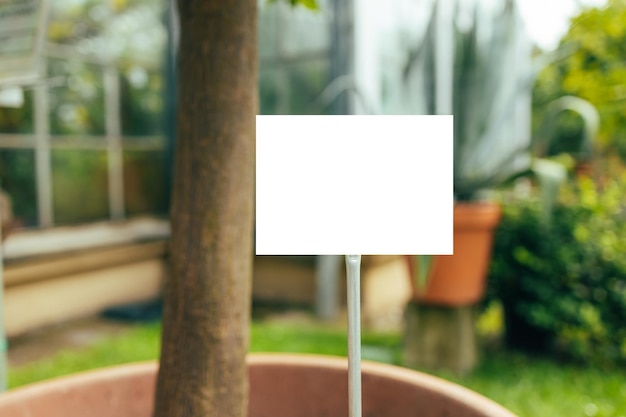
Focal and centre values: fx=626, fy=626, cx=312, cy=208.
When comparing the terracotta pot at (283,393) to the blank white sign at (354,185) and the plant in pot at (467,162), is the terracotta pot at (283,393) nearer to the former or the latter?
the blank white sign at (354,185)

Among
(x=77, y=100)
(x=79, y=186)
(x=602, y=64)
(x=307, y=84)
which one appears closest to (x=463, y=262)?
(x=307, y=84)

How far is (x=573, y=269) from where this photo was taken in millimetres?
2826

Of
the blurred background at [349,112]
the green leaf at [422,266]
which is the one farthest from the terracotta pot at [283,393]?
the green leaf at [422,266]

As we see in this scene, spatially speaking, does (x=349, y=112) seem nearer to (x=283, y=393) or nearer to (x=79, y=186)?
(x=79, y=186)

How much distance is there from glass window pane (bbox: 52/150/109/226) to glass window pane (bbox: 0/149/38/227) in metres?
0.14

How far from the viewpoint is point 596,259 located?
2.83 metres

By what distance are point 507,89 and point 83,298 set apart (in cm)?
272

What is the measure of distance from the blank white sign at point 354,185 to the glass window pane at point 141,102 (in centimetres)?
367

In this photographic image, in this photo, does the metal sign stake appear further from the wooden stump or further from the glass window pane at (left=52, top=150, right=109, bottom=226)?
the glass window pane at (left=52, top=150, right=109, bottom=226)

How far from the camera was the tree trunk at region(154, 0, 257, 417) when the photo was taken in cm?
108

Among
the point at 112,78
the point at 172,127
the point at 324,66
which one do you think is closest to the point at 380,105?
the point at 324,66

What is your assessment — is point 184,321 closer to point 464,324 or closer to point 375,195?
point 375,195

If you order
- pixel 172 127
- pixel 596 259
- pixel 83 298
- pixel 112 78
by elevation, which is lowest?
pixel 83 298

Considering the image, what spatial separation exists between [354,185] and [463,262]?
76.6 inches
